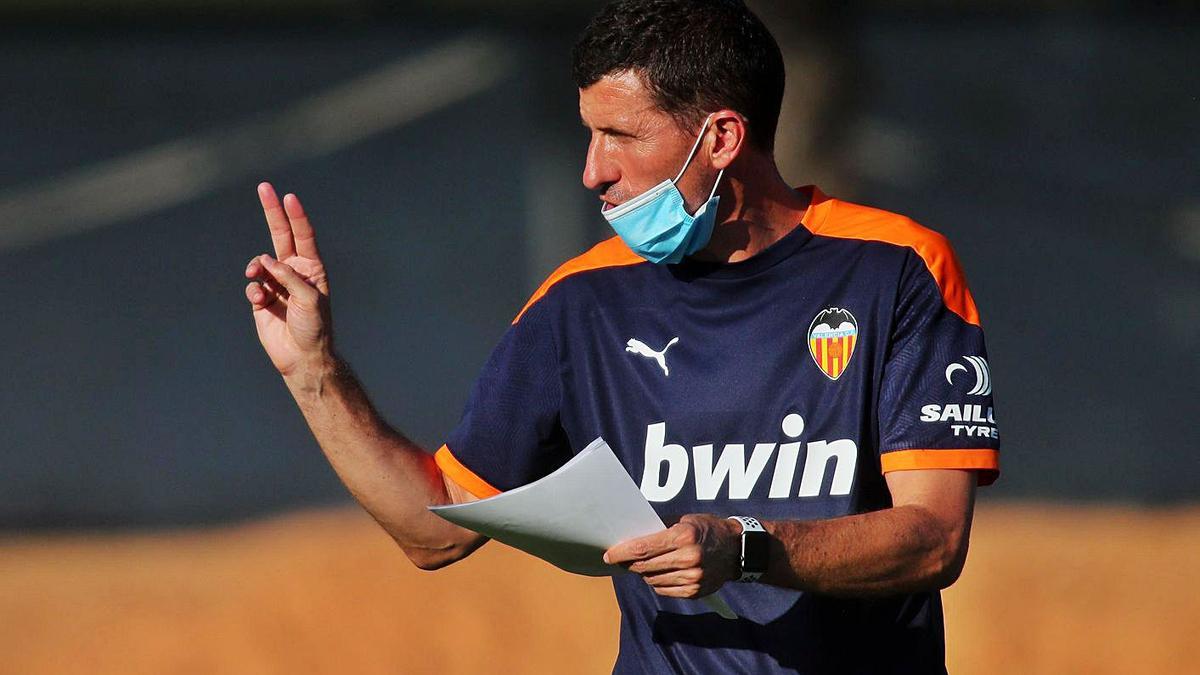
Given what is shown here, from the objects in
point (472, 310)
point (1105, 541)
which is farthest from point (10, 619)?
point (1105, 541)

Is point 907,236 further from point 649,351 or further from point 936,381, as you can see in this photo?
point 649,351

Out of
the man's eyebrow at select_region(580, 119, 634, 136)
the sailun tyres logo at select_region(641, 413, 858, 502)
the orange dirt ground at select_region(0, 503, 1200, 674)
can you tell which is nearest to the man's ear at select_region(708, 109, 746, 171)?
the man's eyebrow at select_region(580, 119, 634, 136)

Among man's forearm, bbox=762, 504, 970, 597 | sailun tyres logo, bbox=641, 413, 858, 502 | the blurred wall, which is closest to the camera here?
man's forearm, bbox=762, 504, 970, 597

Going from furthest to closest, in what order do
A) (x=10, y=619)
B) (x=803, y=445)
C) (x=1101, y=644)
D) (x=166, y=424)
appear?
1. (x=166, y=424)
2. (x=10, y=619)
3. (x=1101, y=644)
4. (x=803, y=445)

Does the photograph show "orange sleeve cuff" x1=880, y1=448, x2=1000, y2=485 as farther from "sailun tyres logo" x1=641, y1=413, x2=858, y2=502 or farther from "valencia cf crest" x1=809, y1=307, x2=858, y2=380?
"valencia cf crest" x1=809, y1=307, x2=858, y2=380

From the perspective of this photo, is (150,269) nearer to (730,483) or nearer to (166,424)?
(166,424)

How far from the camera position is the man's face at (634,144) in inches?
128

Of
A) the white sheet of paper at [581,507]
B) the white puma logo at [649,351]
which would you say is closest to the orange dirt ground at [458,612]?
the white puma logo at [649,351]

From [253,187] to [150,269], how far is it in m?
1.16

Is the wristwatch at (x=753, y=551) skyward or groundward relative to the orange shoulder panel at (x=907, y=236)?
groundward

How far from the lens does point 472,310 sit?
14.2 meters

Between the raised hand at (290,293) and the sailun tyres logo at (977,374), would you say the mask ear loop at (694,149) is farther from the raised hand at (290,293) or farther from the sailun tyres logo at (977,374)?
the raised hand at (290,293)

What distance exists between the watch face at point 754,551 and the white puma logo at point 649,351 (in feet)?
2.10

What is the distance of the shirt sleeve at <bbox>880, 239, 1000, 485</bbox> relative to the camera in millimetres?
3066
